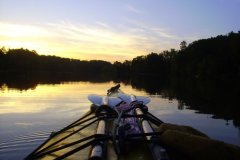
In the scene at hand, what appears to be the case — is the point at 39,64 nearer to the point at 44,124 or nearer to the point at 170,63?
the point at 170,63

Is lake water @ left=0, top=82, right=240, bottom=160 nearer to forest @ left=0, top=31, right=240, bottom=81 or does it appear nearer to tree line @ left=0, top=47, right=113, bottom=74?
forest @ left=0, top=31, right=240, bottom=81

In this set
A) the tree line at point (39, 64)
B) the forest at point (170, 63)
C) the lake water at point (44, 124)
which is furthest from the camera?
the tree line at point (39, 64)

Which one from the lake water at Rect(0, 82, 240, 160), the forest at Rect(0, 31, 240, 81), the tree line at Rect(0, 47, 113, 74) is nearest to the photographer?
the lake water at Rect(0, 82, 240, 160)

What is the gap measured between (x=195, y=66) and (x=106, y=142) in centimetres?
9952

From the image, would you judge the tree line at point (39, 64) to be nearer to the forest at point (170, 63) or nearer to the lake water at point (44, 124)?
the forest at point (170, 63)

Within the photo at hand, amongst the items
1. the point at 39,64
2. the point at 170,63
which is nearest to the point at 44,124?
the point at 170,63

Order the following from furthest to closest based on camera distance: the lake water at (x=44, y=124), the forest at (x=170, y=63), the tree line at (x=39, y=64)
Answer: the tree line at (x=39, y=64), the forest at (x=170, y=63), the lake water at (x=44, y=124)

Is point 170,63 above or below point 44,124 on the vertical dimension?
above

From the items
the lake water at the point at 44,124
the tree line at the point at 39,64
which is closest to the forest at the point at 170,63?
the tree line at the point at 39,64

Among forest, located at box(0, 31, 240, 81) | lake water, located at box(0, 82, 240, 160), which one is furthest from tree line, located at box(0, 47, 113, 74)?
lake water, located at box(0, 82, 240, 160)

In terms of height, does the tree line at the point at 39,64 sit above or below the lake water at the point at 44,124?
above

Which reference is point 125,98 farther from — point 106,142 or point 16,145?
point 106,142

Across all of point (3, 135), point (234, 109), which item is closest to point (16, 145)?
point (3, 135)

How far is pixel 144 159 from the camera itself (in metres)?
4.83
